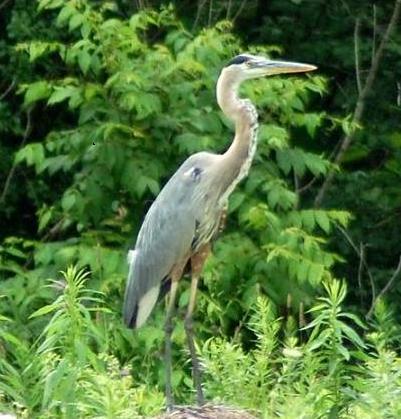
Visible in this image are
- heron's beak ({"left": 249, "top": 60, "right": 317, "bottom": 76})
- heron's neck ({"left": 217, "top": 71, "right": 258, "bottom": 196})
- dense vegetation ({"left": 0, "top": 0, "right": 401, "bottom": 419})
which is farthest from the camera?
heron's beak ({"left": 249, "top": 60, "right": 317, "bottom": 76})

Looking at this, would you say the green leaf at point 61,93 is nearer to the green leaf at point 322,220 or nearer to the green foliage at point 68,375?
the green leaf at point 322,220

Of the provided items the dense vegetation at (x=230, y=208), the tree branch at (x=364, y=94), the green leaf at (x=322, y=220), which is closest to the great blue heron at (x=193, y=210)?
the dense vegetation at (x=230, y=208)

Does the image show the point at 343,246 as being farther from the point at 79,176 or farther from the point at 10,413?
the point at 10,413

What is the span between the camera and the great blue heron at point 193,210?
7504 mm

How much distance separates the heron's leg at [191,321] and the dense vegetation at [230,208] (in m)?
0.09

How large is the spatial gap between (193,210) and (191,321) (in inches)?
19.3

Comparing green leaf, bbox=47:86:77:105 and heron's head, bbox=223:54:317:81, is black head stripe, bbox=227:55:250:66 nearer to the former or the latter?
heron's head, bbox=223:54:317:81

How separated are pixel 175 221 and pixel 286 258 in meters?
1.76

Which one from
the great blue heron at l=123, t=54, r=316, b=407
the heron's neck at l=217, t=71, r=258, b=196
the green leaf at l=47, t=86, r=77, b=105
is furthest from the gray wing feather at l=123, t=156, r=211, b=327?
the green leaf at l=47, t=86, r=77, b=105

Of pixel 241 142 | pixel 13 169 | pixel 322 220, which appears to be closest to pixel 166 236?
pixel 241 142

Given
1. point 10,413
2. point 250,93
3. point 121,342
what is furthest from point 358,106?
point 10,413

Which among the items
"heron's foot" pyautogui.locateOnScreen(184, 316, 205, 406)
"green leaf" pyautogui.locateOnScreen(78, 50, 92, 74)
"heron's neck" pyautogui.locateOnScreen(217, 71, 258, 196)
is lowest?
"heron's foot" pyautogui.locateOnScreen(184, 316, 205, 406)

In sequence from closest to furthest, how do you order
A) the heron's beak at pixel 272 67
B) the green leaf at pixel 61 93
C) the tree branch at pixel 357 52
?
the heron's beak at pixel 272 67 → the green leaf at pixel 61 93 → the tree branch at pixel 357 52

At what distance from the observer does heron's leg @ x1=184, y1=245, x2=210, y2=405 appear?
715 cm
